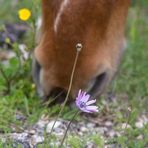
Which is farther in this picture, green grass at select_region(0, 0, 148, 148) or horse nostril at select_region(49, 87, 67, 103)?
green grass at select_region(0, 0, 148, 148)

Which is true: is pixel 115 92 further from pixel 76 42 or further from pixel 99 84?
pixel 76 42

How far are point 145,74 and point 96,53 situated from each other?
3.59ft

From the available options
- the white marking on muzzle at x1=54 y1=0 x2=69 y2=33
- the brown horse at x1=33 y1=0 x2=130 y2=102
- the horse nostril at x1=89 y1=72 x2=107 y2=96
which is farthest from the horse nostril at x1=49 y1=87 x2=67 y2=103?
the white marking on muzzle at x1=54 y1=0 x2=69 y2=33

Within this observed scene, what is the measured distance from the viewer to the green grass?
2746mm

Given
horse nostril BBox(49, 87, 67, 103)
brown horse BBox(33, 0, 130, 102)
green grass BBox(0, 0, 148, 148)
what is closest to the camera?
brown horse BBox(33, 0, 130, 102)

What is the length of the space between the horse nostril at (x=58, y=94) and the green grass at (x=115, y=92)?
0.08 meters

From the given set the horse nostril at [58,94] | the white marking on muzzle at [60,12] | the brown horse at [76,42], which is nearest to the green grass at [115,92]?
the horse nostril at [58,94]

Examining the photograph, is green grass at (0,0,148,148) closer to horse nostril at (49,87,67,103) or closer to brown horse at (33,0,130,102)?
horse nostril at (49,87,67,103)

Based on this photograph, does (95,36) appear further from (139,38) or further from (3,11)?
(3,11)

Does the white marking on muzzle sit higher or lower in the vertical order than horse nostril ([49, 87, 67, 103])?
higher

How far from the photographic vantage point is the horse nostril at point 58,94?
260 cm

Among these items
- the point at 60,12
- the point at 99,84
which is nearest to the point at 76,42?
the point at 60,12

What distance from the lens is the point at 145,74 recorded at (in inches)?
140

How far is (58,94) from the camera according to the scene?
2.62m
